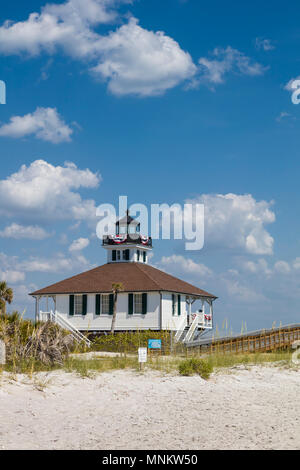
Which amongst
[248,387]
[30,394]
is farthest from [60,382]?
[248,387]

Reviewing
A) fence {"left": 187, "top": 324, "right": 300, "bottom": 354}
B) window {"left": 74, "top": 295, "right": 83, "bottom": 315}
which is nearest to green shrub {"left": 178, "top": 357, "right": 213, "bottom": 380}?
fence {"left": 187, "top": 324, "right": 300, "bottom": 354}

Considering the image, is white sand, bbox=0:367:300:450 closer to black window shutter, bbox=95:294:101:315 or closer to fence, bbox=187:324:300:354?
fence, bbox=187:324:300:354

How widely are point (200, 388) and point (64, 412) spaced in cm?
420

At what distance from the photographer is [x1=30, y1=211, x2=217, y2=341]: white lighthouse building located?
37.4m

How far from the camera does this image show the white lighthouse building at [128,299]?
37.4 m

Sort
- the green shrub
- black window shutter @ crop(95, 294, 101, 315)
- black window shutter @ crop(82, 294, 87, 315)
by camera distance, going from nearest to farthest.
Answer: the green shrub → black window shutter @ crop(95, 294, 101, 315) → black window shutter @ crop(82, 294, 87, 315)

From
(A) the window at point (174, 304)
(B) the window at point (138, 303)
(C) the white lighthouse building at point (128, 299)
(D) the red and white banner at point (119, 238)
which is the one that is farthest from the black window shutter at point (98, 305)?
(D) the red and white banner at point (119, 238)

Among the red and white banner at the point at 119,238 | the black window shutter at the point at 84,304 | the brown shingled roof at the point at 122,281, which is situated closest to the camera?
the brown shingled roof at the point at 122,281

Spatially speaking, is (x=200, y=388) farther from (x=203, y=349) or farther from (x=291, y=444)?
(x=203, y=349)

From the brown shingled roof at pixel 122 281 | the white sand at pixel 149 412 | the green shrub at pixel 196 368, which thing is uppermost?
the brown shingled roof at pixel 122 281

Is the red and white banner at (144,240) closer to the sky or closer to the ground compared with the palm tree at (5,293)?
closer to the sky

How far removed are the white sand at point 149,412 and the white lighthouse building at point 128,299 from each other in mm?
20980

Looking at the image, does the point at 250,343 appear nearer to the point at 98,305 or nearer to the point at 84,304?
the point at 98,305

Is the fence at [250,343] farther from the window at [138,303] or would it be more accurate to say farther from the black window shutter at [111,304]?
the black window shutter at [111,304]
